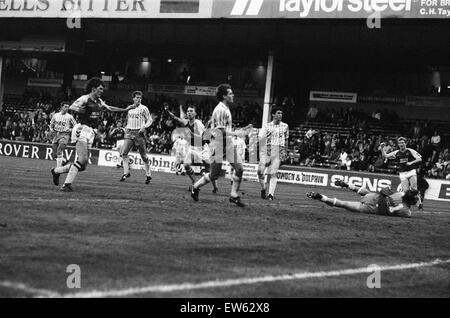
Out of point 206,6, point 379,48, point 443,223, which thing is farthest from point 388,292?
point 379,48

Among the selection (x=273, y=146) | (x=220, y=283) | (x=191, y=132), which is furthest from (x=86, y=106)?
(x=220, y=283)

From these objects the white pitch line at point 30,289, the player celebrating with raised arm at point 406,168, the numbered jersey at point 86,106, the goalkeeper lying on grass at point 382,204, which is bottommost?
the white pitch line at point 30,289

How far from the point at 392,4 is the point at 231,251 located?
25191mm

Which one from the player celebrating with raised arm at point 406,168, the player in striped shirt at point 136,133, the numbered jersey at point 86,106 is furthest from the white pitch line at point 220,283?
the player in striped shirt at point 136,133

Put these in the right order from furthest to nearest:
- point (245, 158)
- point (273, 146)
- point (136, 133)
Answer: point (245, 158)
point (136, 133)
point (273, 146)

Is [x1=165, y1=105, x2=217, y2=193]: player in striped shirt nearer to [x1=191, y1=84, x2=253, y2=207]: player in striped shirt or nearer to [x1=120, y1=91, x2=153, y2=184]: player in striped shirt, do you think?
[x1=120, y1=91, x2=153, y2=184]: player in striped shirt

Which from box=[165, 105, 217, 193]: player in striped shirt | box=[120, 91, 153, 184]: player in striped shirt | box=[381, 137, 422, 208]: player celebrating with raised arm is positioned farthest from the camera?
box=[381, 137, 422, 208]: player celebrating with raised arm

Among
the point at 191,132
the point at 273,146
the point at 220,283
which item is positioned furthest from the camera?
the point at 191,132

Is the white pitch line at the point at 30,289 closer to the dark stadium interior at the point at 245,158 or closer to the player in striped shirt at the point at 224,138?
the dark stadium interior at the point at 245,158

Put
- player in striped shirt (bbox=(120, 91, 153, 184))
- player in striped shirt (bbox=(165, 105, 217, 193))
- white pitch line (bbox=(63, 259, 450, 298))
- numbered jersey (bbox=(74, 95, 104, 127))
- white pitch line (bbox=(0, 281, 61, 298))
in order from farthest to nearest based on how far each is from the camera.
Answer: player in striped shirt (bbox=(120, 91, 153, 184)), player in striped shirt (bbox=(165, 105, 217, 193)), numbered jersey (bbox=(74, 95, 104, 127)), white pitch line (bbox=(63, 259, 450, 298)), white pitch line (bbox=(0, 281, 61, 298))

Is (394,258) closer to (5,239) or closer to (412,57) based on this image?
(5,239)

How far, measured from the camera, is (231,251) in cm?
830

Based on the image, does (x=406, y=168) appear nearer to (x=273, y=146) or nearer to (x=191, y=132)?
(x=273, y=146)

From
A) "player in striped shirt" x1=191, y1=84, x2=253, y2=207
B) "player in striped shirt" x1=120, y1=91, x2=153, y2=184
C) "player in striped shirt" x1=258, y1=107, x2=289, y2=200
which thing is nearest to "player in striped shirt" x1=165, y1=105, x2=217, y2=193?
"player in striped shirt" x1=120, y1=91, x2=153, y2=184
